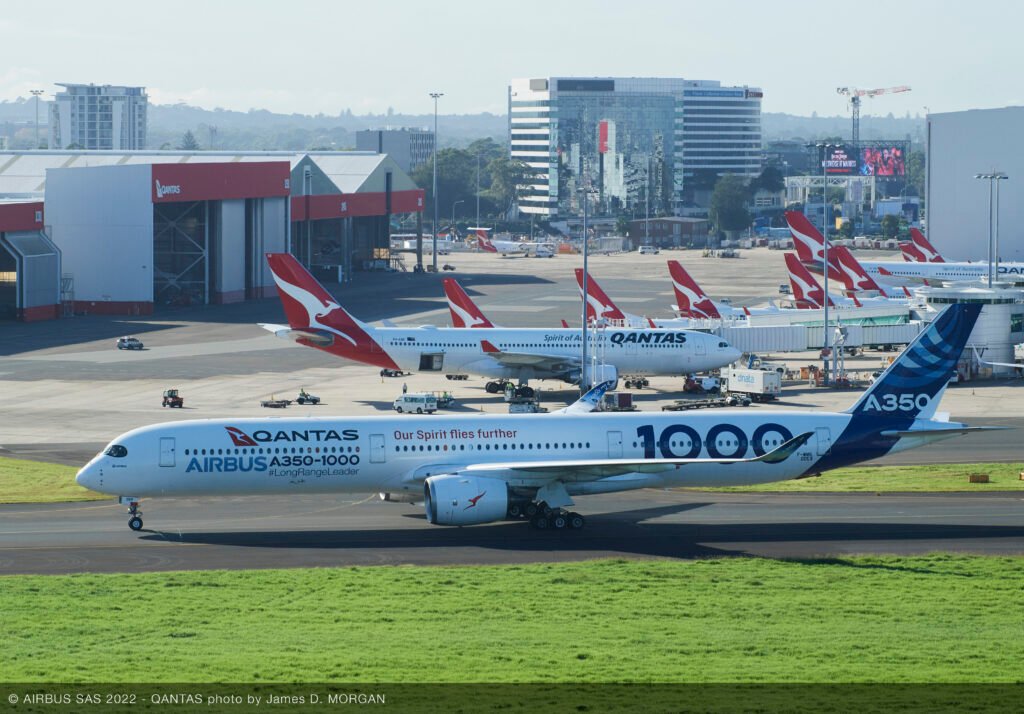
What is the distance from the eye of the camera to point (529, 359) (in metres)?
93.6

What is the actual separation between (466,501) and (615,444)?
6.43 m

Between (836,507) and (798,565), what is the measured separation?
39.0 ft

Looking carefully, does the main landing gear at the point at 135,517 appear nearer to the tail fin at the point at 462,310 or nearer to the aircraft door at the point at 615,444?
the aircraft door at the point at 615,444

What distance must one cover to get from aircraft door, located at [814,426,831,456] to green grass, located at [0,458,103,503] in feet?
97.6

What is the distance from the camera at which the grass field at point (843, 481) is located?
62688 mm

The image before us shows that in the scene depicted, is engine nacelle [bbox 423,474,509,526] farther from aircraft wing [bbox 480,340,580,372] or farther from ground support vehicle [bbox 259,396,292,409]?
aircraft wing [bbox 480,340,580,372]

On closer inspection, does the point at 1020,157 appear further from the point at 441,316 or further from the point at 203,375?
the point at 203,375

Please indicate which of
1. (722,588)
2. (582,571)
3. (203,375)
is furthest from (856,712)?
(203,375)

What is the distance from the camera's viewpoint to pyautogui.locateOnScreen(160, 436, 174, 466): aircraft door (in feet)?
172

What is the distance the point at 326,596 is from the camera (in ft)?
141

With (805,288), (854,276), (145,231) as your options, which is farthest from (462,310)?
(854,276)

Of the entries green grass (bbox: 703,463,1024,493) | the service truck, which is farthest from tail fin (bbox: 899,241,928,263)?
green grass (bbox: 703,463,1024,493)

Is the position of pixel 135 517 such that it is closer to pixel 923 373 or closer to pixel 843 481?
pixel 923 373

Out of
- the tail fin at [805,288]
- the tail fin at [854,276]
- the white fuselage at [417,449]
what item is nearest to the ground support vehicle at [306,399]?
the white fuselage at [417,449]
